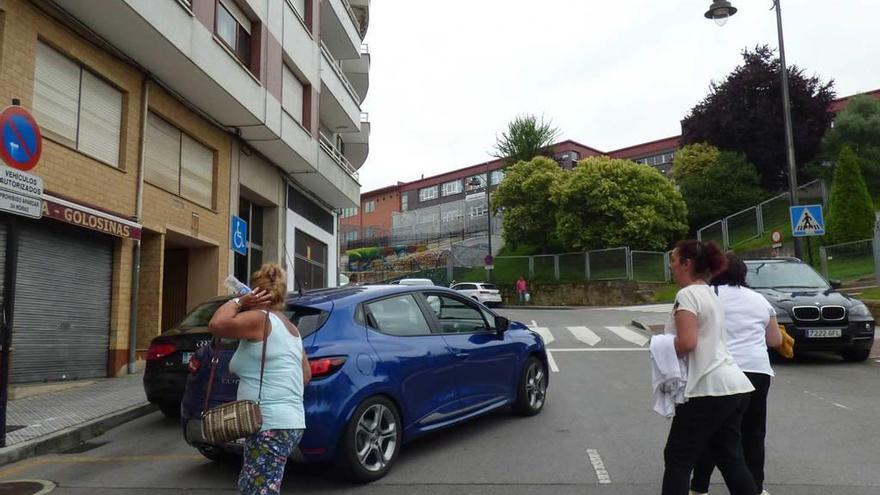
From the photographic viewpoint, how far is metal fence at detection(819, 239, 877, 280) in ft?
68.0

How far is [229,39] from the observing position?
1444 cm

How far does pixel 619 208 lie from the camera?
34594mm

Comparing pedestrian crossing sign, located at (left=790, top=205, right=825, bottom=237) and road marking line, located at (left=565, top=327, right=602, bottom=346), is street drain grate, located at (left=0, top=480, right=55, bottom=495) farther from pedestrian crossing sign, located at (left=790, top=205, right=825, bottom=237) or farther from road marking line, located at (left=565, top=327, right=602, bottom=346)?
pedestrian crossing sign, located at (left=790, top=205, right=825, bottom=237)

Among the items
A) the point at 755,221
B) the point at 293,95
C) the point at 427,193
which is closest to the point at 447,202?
the point at 427,193

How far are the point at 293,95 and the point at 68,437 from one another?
13.1 m

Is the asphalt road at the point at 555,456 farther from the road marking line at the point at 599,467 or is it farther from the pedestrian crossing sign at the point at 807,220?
the pedestrian crossing sign at the point at 807,220

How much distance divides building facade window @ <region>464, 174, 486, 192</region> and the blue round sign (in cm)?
5911

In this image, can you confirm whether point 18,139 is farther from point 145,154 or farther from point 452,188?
point 452,188

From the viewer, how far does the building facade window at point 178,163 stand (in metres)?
12.6

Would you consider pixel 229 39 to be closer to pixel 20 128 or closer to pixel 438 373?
pixel 20 128

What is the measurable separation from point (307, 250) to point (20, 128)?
16317mm

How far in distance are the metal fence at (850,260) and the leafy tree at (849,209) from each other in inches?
127

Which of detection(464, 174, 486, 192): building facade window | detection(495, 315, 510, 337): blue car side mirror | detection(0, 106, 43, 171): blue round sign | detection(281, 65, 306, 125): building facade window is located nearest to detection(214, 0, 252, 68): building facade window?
detection(281, 65, 306, 125): building facade window

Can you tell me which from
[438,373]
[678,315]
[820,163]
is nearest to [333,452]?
[438,373]
